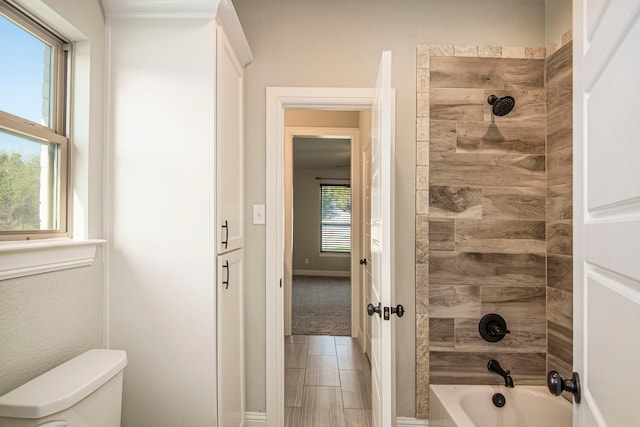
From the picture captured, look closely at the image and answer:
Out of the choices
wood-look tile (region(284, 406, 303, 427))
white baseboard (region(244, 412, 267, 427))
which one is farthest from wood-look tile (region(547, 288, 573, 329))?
white baseboard (region(244, 412, 267, 427))

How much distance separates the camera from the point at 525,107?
6.86 feet

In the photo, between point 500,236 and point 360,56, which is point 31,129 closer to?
point 360,56

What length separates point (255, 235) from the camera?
2.14 meters

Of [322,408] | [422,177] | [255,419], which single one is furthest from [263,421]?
[422,177]

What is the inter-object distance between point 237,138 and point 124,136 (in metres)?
0.58

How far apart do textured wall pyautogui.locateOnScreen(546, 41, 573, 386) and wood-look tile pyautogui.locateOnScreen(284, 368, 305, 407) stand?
165 centimetres

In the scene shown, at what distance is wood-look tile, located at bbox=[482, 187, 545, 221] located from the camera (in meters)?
2.09

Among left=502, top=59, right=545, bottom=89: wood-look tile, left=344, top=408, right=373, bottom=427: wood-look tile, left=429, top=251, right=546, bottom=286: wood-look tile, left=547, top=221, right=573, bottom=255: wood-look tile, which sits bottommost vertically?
left=344, top=408, right=373, bottom=427: wood-look tile

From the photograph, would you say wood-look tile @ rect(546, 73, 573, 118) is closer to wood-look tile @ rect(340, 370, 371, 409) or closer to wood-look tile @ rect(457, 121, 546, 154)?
wood-look tile @ rect(457, 121, 546, 154)

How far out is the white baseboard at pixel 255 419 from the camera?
6.86 feet

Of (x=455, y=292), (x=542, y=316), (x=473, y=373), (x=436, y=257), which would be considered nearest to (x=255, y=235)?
(x=436, y=257)

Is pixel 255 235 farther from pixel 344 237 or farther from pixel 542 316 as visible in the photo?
pixel 344 237

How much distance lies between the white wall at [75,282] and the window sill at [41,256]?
3 cm

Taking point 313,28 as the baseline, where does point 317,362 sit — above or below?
below
